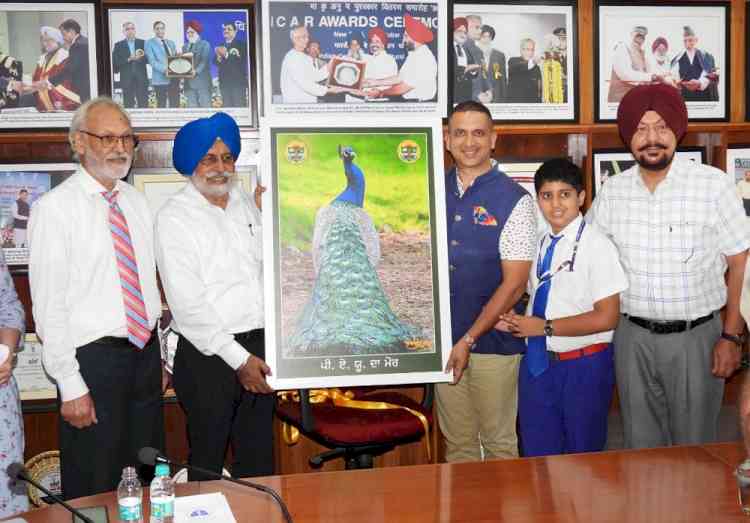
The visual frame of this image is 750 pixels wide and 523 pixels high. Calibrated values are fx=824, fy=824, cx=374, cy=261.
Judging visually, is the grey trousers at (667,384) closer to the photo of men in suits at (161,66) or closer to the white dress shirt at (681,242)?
the white dress shirt at (681,242)

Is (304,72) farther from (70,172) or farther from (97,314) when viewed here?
(97,314)

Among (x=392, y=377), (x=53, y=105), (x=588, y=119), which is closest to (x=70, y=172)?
(x=53, y=105)

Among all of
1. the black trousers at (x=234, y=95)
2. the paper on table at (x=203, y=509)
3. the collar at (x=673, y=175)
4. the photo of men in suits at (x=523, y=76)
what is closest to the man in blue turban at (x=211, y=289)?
the black trousers at (x=234, y=95)

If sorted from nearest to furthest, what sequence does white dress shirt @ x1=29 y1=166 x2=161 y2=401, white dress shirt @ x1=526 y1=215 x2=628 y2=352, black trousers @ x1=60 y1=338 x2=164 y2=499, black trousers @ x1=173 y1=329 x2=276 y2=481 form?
white dress shirt @ x1=29 y1=166 x2=161 y2=401 → black trousers @ x1=60 y1=338 x2=164 y2=499 → black trousers @ x1=173 y1=329 x2=276 y2=481 → white dress shirt @ x1=526 y1=215 x2=628 y2=352

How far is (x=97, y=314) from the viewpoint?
2.95 m

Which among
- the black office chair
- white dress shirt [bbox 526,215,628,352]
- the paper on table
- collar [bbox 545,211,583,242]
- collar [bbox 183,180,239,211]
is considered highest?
collar [bbox 183,180,239,211]

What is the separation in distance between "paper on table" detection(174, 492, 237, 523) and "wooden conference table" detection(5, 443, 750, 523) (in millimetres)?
28

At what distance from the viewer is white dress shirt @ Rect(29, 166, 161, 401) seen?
284cm

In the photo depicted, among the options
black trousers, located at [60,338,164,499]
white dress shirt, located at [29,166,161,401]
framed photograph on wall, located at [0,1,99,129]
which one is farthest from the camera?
framed photograph on wall, located at [0,1,99,129]

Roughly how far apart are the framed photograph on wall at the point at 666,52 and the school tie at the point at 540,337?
3.62 ft

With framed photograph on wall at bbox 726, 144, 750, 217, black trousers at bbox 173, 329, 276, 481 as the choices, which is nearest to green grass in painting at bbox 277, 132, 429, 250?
black trousers at bbox 173, 329, 276, 481

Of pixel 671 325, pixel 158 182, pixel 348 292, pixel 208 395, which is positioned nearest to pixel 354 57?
pixel 158 182

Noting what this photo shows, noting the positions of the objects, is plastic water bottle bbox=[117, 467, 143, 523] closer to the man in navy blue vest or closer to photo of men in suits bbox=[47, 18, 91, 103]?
the man in navy blue vest

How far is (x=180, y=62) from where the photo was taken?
149 inches
